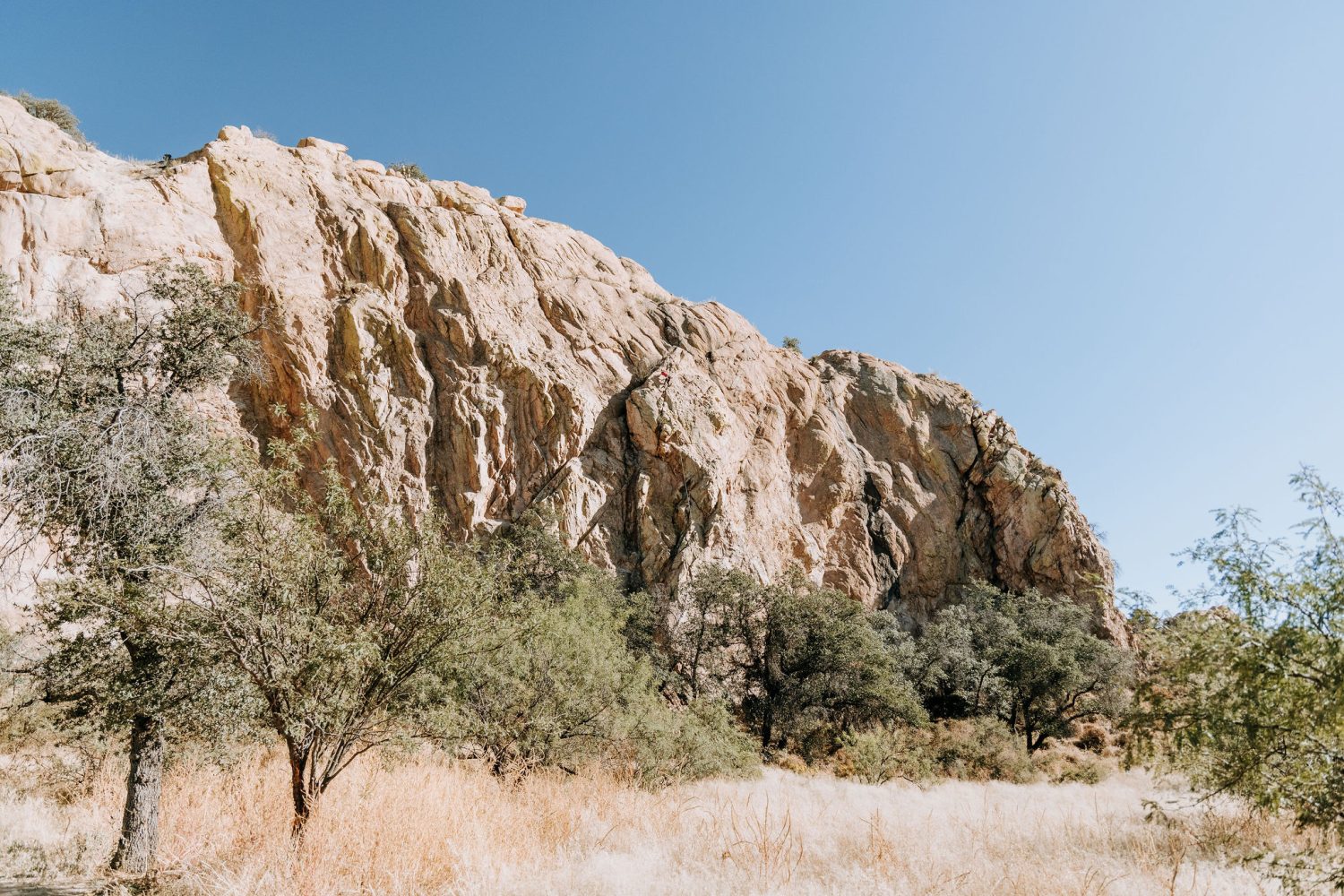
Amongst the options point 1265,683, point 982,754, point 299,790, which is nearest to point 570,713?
point 299,790

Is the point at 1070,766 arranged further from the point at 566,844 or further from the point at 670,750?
the point at 566,844

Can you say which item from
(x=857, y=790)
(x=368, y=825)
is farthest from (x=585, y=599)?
(x=368, y=825)

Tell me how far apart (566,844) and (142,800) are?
174 inches

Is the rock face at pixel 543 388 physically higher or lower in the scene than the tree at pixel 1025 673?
higher

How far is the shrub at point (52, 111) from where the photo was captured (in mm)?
33844

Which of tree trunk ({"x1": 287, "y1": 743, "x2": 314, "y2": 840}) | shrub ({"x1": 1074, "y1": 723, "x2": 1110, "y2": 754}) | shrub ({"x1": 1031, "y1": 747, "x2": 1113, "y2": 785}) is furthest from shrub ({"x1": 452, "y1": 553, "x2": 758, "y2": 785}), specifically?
shrub ({"x1": 1074, "y1": 723, "x2": 1110, "y2": 754})

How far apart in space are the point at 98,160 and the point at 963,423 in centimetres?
5366

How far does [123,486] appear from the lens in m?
6.46

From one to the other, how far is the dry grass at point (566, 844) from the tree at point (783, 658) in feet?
55.1

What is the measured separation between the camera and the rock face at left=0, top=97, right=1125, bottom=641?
28.6 m

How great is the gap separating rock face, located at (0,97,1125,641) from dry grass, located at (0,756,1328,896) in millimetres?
18045

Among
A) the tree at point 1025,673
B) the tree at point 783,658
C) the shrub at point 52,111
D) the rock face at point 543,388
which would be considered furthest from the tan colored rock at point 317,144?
the tree at point 1025,673

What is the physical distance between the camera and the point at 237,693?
613 cm

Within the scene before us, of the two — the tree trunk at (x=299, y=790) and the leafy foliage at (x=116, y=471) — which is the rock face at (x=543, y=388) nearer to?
the leafy foliage at (x=116, y=471)
